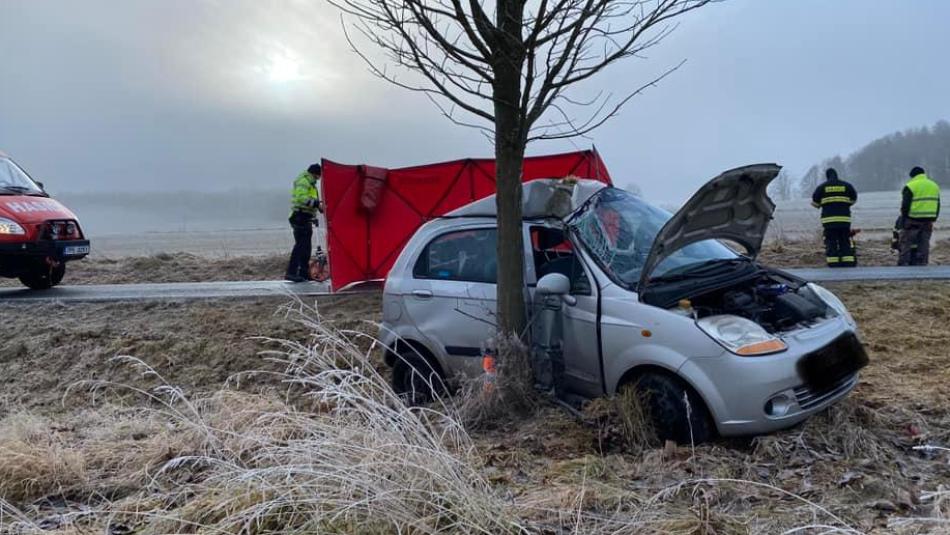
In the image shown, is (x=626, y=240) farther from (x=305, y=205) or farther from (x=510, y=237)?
(x=305, y=205)

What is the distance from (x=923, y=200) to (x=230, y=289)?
39.7 feet

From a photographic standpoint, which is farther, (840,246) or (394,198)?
(840,246)

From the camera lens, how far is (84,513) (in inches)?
106

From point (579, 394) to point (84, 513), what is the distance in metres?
3.31

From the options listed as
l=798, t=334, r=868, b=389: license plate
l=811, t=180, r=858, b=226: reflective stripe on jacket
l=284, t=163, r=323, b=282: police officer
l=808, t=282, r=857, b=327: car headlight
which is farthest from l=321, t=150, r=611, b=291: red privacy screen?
l=798, t=334, r=868, b=389: license plate

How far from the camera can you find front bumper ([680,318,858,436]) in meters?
3.83

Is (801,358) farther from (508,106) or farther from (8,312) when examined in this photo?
(8,312)

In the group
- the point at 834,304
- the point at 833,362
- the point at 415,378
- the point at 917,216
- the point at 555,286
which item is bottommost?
the point at 415,378

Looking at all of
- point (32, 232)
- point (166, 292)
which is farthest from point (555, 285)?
point (32, 232)

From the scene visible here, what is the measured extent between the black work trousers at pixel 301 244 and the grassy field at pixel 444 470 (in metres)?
6.65

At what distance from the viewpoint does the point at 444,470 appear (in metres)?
2.70

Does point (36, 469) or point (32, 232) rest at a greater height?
point (32, 232)

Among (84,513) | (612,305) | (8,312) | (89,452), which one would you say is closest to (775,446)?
(612,305)

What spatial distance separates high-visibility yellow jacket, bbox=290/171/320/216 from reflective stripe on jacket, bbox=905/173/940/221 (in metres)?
10.4
